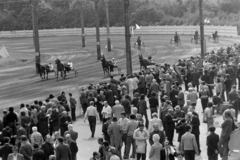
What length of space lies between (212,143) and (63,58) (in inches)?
1688

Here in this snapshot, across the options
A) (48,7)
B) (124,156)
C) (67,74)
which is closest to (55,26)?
(48,7)

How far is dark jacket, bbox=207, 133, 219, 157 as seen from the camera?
16.9 m

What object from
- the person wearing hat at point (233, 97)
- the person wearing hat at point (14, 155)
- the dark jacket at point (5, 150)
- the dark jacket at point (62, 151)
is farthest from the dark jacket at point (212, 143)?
the person wearing hat at point (233, 97)

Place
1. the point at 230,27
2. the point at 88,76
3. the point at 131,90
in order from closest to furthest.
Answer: the point at 131,90
the point at 88,76
the point at 230,27

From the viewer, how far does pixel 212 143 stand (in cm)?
1703

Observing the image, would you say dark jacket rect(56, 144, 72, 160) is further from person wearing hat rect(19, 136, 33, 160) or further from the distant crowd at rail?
person wearing hat rect(19, 136, 33, 160)

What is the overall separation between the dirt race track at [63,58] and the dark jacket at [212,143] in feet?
58.6

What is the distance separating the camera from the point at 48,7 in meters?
105

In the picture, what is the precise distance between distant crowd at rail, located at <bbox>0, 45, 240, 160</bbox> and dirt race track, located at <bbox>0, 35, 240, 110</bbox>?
8394 millimetres

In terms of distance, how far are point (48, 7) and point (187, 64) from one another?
73782 millimetres

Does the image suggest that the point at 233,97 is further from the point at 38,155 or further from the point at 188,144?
the point at 38,155

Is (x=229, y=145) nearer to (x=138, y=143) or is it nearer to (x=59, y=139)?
(x=138, y=143)

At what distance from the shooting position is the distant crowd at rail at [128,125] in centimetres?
1623

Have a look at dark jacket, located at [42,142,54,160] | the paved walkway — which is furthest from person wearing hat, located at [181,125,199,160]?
dark jacket, located at [42,142,54,160]
